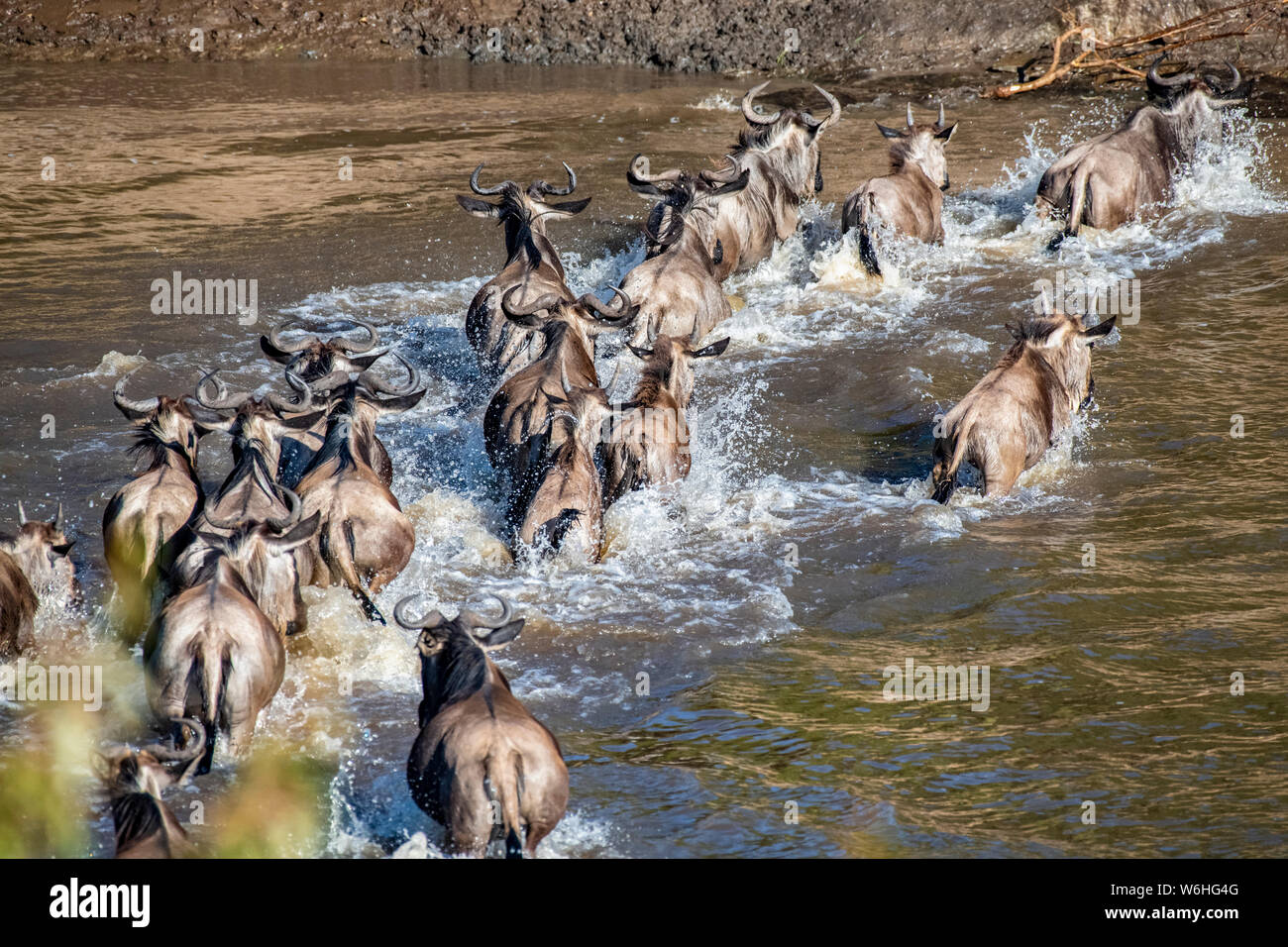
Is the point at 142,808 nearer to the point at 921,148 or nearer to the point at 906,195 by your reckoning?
the point at 906,195

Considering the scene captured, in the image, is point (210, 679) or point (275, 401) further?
point (275, 401)

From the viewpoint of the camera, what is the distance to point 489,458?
28.8ft

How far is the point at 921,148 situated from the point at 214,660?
932 centimetres

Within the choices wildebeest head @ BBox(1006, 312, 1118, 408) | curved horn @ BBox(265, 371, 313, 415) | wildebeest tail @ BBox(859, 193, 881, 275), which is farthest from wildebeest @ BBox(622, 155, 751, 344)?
curved horn @ BBox(265, 371, 313, 415)

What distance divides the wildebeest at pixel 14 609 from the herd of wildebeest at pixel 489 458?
0.01 meters

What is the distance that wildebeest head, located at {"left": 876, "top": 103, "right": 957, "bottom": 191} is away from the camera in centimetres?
1287

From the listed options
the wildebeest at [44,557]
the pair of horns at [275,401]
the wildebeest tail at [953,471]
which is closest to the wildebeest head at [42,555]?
the wildebeest at [44,557]

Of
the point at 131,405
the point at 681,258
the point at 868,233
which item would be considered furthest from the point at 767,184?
the point at 131,405

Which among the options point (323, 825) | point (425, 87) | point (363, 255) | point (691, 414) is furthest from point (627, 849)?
point (425, 87)

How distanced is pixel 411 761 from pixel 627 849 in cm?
92

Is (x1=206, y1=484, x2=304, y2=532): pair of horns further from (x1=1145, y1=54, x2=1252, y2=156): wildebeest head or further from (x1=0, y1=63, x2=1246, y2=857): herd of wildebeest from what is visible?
(x1=1145, y1=54, x2=1252, y2=156): wildebeest head

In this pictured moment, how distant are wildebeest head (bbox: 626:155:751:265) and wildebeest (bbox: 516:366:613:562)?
10.9 ft

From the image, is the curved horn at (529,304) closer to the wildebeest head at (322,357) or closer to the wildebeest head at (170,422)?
the wildebeest head at (322,357)
